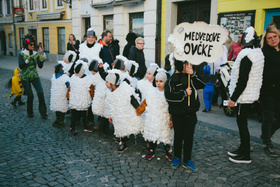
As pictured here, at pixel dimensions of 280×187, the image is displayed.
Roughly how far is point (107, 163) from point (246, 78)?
2396 mm

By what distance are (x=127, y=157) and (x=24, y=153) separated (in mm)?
1709

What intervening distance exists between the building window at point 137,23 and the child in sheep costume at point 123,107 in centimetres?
925

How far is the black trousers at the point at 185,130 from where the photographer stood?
3756 millimetres

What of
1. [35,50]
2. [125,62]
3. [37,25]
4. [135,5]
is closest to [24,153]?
[125,62]

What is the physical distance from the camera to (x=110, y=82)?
4434 millimetres

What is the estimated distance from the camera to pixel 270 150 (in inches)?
173

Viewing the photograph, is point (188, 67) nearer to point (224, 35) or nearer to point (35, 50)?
point (224, 35)

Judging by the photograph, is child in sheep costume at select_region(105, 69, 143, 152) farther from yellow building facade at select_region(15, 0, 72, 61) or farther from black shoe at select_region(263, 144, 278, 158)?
yellow building facade at select_region(15, 0, 72, 61)

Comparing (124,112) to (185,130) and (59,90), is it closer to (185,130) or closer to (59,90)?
(185,130)

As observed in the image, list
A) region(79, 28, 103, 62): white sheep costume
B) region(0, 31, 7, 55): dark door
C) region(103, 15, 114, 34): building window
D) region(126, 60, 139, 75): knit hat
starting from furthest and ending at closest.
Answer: region(0, 31, 7, 55): dark door
region(103, 15, 114, 34): building window
region(79, 28, 103, 62): white sheep costume
region(126, 60, 139, 75): knit hat

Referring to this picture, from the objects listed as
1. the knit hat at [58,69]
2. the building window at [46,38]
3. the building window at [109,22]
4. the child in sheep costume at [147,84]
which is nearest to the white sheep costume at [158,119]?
the child in sheep costume at [147,84]

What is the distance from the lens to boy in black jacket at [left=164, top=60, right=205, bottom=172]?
3.64 meters

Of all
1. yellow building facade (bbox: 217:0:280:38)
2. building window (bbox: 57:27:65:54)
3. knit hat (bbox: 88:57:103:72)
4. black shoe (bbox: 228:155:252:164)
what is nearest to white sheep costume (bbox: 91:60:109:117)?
knit hat (bbox: 88:57:103:72)

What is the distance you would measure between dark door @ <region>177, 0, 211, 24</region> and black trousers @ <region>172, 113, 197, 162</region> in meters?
7.60
